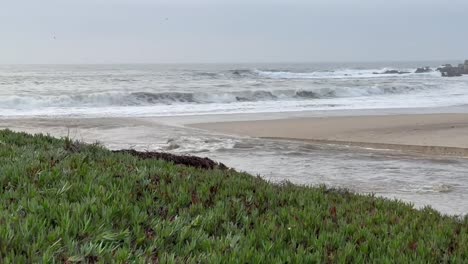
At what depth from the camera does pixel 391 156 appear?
1284cm

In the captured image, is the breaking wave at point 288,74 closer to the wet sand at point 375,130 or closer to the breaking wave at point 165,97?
the breaking wave at point 165,97

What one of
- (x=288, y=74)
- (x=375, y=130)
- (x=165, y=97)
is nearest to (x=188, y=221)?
(x=375, y=130)

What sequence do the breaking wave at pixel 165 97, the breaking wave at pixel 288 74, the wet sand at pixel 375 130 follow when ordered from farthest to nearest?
the breaking wave at pixel 288 74, the breaking wave at pixel 165 97, the wet sand at pixel 375 130

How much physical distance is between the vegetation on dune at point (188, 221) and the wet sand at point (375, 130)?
10.1m

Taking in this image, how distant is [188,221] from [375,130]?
51.8 feet

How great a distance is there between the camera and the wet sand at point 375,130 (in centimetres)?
1505

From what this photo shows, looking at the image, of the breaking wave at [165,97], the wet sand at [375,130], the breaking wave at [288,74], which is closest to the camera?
the wet sand at [375,130]

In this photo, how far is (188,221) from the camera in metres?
3.66

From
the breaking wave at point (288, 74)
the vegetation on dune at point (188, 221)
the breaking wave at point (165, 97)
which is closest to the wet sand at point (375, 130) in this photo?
the vegetation on dune at point (188, 221)

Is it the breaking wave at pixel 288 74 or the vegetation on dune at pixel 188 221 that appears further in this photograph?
the breaking wave at pixel 288 74

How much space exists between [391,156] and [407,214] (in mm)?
8635

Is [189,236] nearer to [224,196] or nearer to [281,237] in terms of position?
[281,237]

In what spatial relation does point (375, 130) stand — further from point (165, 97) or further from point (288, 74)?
point (288, 74)

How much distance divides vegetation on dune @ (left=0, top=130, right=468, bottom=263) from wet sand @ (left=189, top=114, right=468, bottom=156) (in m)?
10.1
